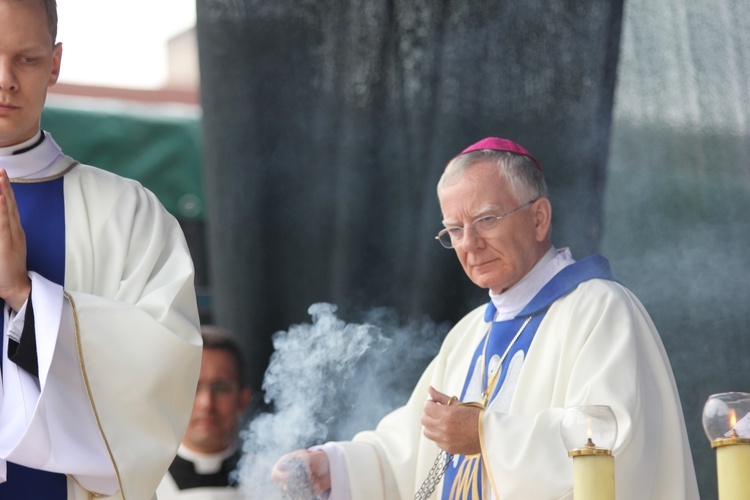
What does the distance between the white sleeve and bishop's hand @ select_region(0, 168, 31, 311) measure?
0.03 meters

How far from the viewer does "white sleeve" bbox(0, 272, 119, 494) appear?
9.73 feet

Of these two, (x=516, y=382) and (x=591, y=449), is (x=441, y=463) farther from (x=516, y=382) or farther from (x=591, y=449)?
(x=591, y=449)

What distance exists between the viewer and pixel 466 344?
164 inches

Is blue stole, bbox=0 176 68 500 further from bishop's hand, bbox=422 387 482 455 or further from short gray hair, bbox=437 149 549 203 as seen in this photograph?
short gray hair, bbox=437 149 549 203

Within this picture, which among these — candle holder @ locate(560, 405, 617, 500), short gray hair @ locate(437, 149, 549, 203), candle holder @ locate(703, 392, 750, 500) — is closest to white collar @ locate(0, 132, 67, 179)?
short gray hair @ locate(437, 149, 549, 203)

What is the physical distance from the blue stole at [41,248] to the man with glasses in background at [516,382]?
0.83 metres

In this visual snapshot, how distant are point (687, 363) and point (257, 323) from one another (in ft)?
6.34

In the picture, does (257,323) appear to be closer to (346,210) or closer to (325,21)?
(346,210)

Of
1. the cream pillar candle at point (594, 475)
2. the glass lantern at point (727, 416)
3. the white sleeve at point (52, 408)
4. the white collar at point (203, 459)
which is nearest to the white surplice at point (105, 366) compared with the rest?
the white sleeve at point (52, 408)

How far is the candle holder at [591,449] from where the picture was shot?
250cm

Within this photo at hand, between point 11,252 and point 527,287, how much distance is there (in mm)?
1570

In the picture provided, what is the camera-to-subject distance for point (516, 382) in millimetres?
3795

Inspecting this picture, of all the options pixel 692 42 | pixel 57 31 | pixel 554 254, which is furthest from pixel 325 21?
pixel 57 31

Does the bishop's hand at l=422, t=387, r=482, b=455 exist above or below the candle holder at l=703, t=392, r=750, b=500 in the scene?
below
